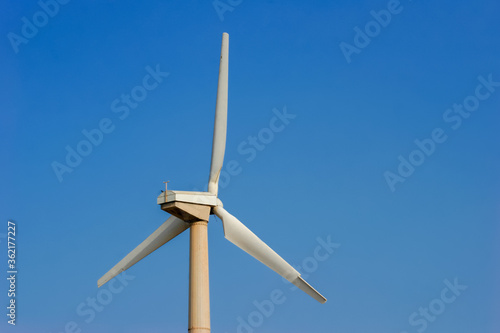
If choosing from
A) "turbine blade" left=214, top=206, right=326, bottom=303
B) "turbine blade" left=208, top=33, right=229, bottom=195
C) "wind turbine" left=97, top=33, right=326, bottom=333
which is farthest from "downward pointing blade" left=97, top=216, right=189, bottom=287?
"turbine blade" left=208, top=33, right=229, bottom=195

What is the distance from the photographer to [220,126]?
4656cm

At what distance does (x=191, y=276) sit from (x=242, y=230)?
4.22m

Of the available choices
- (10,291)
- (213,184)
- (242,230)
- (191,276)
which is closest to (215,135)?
(213,184)

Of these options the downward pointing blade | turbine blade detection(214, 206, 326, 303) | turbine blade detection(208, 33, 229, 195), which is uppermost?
turbine blade detection(208, 33, 229, 195)

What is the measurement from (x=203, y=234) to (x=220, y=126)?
268 inches

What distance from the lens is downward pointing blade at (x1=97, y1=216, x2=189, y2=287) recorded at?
44.7 m

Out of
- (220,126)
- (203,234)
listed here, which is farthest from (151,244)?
(220,126)

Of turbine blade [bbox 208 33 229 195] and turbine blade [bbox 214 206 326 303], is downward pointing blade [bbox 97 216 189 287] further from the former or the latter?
turbine blade [bbox 208 33 229 195]

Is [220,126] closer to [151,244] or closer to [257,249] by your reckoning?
[257,249]

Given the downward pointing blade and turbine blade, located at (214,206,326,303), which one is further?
the downward pointing blade

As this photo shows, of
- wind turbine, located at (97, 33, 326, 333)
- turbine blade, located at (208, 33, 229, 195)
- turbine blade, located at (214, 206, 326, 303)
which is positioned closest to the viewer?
wind turbine, located at (97, 33, 326, 333)

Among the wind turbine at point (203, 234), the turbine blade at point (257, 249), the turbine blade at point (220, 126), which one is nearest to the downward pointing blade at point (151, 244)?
the wind turbine at point (203, 234)

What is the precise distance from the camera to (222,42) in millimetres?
48719

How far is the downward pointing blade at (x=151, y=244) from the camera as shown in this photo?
Answer: 147 feet
